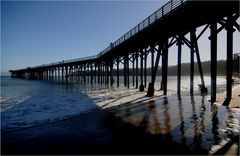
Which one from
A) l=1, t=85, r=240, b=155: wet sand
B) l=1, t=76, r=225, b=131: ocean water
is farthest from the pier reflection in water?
l=1, t=76, r=225, b=131: ocean water

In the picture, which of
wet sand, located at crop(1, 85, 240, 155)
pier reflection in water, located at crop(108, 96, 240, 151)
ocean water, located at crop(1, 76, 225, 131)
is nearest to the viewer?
wet sand, located at crop(1, 85, 240, 155)

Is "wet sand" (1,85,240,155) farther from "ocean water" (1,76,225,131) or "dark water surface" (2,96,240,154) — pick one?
"ocean water" (1,76,225,131)

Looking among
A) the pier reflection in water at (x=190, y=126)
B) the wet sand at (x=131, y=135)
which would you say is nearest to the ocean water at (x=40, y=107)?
the wet sand at (x=131, y=135)

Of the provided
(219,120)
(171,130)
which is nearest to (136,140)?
(171,130)

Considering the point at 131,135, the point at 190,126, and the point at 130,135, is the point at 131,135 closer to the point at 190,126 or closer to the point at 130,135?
the point at 130,135

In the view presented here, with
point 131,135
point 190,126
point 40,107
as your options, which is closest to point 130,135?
point 131,135

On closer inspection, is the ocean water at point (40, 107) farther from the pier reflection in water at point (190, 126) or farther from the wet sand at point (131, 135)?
the pier reflection in water at point (190, 126)

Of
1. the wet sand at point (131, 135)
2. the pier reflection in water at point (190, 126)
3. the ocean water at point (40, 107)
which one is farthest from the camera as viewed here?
the ocean water at point (40, 107)

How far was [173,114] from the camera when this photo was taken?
348 inches

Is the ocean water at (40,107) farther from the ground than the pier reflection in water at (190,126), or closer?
closer

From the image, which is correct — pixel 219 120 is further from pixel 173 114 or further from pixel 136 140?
pixel 136 140

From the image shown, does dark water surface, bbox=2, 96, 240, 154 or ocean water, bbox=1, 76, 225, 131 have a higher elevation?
dark water surface, bbox=2, 96, 240, 154

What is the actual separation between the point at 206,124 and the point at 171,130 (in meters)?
1.28

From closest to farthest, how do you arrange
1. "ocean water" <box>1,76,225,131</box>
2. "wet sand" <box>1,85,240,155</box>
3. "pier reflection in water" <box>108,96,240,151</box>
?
1. "wet sand" <box>1,85,240,155</box>
2. "pier reflection in water" <box>108,96,240,151</box>
3. "ocean water" <box>1,76,225,131</box>
